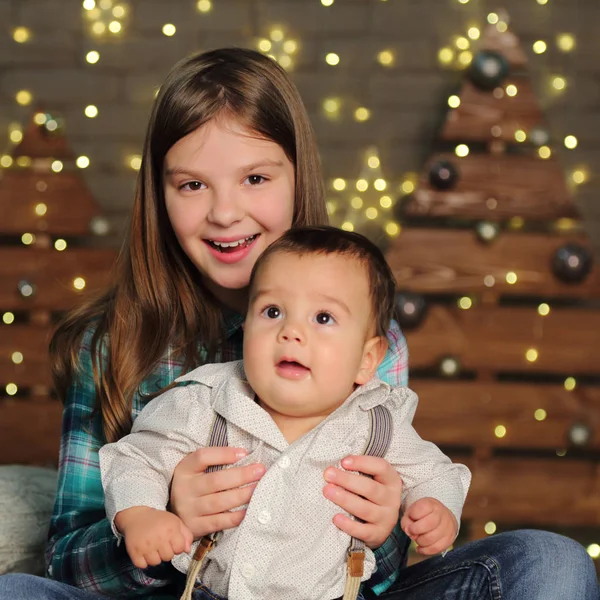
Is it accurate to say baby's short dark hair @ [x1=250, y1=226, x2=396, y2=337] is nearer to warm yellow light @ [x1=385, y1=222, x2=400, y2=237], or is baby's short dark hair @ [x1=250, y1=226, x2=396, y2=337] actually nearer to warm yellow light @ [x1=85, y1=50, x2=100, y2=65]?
warm yellow light @ [x1=385, y1=222, x2=400, y2=237]

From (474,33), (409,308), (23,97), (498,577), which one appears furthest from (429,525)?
(23,97)

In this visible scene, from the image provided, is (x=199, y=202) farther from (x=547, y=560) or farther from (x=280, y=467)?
(x=547, y=560)

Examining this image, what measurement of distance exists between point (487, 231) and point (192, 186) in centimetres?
139

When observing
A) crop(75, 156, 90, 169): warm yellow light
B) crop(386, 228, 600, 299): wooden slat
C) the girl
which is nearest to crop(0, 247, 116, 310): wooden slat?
crop(75, 156, 90, 169): warm yellow light

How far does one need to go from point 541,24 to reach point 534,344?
1.08m

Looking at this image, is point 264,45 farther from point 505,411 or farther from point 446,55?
point 505,411

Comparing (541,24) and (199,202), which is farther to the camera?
(541,24)

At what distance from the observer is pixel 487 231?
2.81 meters

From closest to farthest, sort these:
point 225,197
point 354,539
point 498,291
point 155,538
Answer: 1. point 155,538
2. point 354,539
3. point 225,197
4. point 498,291

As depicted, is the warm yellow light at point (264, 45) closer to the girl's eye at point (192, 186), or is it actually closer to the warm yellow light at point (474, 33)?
the warm yellow light at point (474, 33)

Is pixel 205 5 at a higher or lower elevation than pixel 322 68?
higher

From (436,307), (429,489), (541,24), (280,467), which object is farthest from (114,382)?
(541,24)

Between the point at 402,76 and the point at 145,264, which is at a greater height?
the point at 402,76

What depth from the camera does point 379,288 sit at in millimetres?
1381
